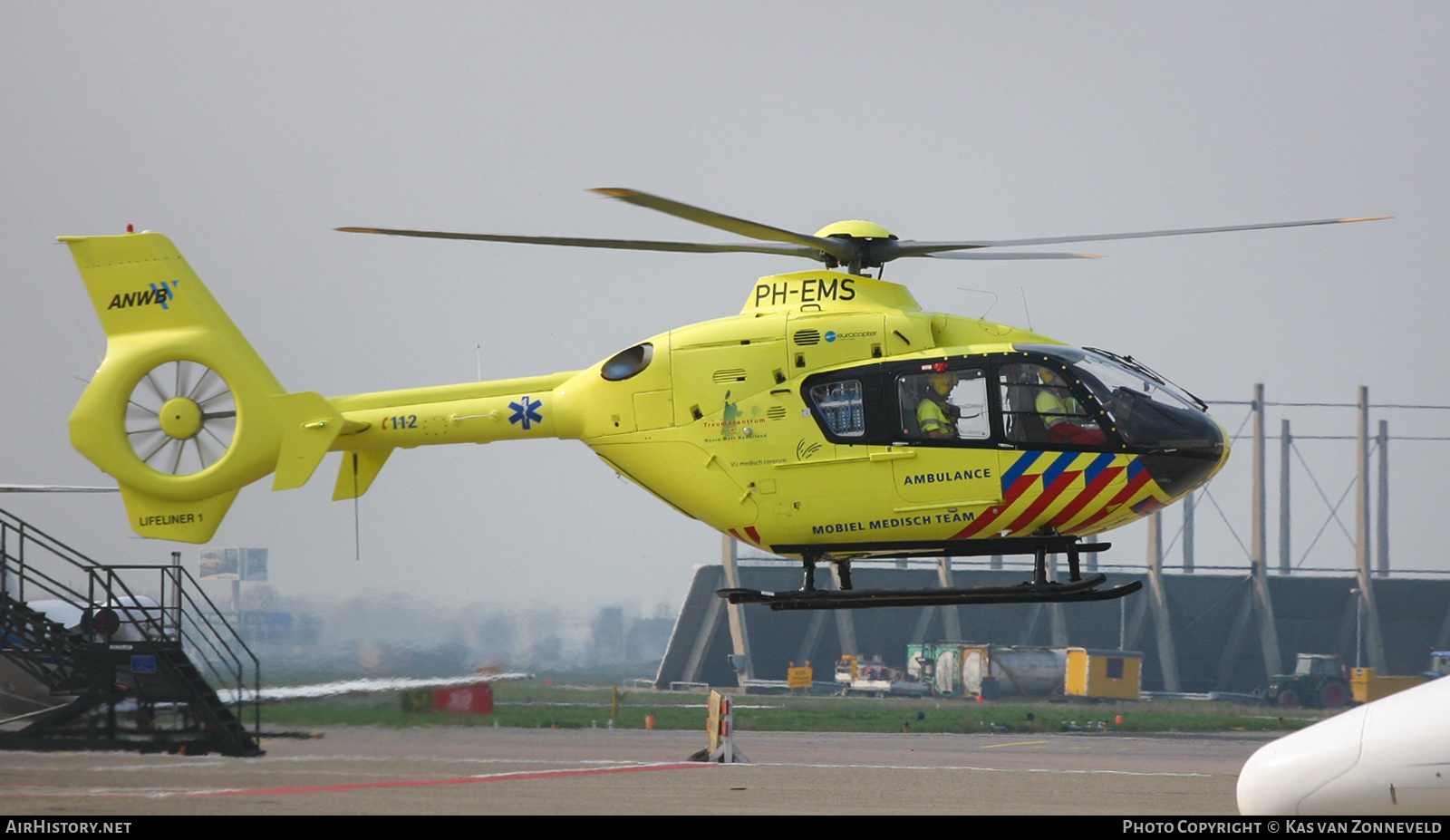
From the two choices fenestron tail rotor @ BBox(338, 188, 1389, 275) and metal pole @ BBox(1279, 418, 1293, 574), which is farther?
metal pole @ BBox(1279, 418, 1293, 574)

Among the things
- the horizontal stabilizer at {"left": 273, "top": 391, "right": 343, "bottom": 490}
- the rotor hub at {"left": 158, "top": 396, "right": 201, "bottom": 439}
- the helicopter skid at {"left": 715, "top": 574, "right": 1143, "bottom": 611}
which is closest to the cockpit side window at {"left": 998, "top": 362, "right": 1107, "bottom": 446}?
the helicopter skid at {"left": 715, "top": 574, "right": 1143, "bottom": 611}

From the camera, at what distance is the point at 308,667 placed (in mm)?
25625

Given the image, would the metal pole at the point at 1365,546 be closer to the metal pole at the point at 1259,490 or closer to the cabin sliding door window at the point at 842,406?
the metal pole at the point at 1259,490

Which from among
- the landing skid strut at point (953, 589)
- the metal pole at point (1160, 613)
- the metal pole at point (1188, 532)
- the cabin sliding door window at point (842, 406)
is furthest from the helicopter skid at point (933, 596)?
the metal pole at point (1188, 532)

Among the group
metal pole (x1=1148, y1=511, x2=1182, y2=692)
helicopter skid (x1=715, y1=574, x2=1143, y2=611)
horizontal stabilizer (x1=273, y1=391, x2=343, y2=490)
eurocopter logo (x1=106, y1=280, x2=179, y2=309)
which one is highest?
eurocopter logo (x1=106, y1=280, x2=179, y2=309)

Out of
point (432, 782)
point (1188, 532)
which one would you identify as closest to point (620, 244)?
point (432, 782)

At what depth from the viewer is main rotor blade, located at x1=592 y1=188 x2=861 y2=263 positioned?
474 inches

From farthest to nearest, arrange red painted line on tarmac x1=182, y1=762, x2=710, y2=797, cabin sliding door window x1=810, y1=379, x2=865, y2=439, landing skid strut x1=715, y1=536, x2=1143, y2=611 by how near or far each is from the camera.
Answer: red painted line on tarmac x1=182, y1=762, x2=710, y2=797 < cabin sliding door window x1=810, y1=379, x2=865, y2=439 < landing skid strut x1=715, y1=536, x2=1143, y2=611

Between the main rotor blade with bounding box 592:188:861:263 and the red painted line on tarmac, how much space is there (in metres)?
10.4

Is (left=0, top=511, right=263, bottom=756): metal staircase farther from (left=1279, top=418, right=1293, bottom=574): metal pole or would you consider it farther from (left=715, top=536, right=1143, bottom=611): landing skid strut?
(left=1279, top=418, right=1293, bottom=574): metal pole

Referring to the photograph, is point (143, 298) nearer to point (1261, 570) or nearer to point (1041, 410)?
point (1041, 410)

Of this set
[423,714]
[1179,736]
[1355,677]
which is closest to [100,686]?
[423,714]

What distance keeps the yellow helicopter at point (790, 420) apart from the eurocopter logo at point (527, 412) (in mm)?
21

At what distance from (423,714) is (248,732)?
311cm
